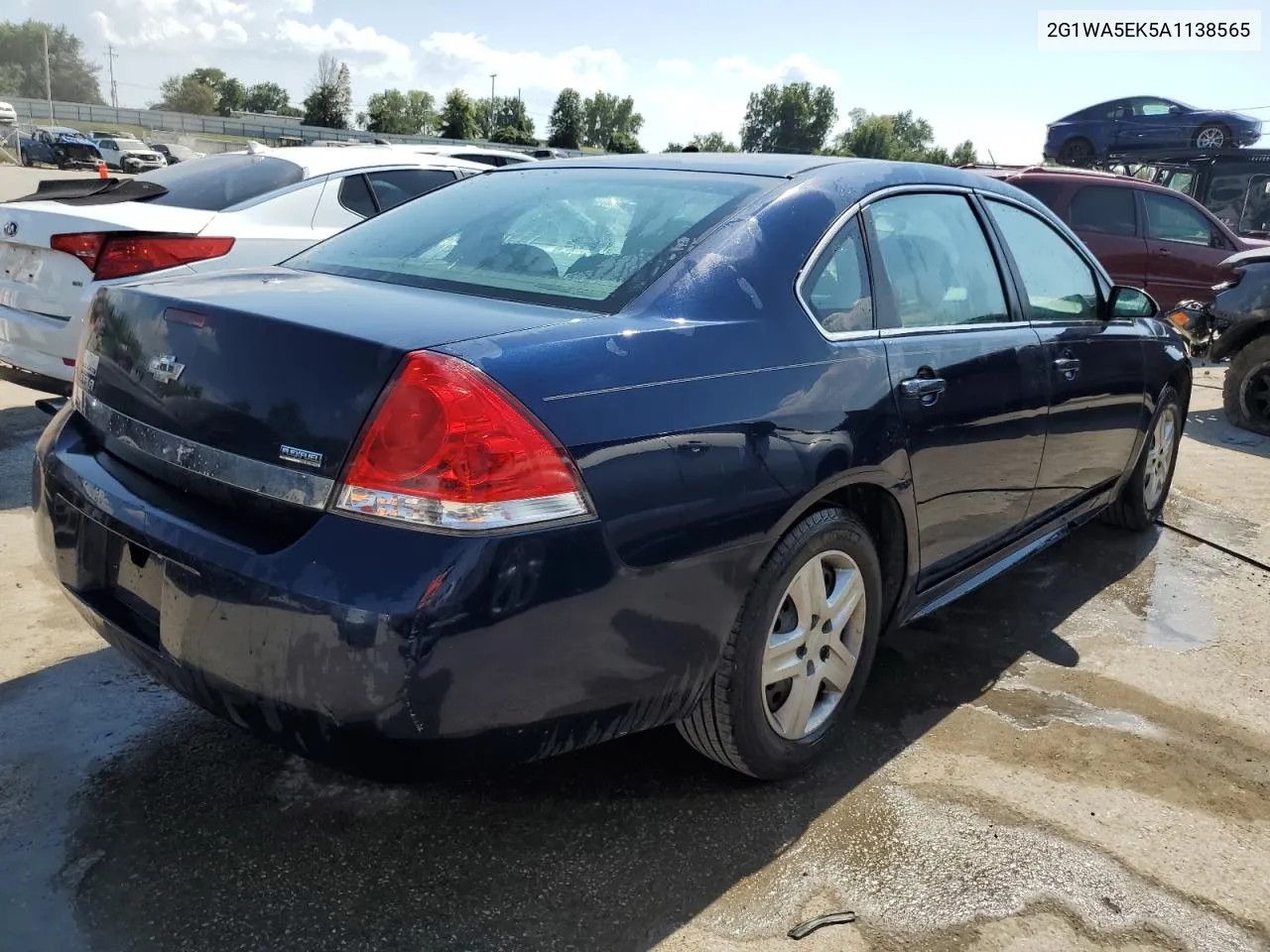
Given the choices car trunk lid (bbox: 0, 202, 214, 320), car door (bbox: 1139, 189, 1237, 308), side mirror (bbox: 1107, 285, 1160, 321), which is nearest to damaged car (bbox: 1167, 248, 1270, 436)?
car door (bbox: 1139, 189, 1237, 308)

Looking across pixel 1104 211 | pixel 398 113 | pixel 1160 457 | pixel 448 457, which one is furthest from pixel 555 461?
pixel 398 113

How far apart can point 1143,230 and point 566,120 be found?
93672 mm

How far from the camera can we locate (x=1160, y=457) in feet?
16.1

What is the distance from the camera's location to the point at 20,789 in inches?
98.1

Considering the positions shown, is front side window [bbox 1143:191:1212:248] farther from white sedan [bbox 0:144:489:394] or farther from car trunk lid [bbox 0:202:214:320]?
car trunk lid [bbox 0:202:214:320]

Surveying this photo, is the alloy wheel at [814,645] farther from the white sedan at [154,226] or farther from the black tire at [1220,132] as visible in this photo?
the black tire at [1220,132]

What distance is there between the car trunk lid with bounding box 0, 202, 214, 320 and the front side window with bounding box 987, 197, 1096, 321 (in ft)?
12.1

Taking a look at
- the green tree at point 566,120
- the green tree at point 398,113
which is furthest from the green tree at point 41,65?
the green tree at point 566,120

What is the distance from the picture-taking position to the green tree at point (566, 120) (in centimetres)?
9375

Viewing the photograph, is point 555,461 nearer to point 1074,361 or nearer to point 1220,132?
point 1074,361

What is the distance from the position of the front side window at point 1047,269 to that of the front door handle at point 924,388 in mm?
854

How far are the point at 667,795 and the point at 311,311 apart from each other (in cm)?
145

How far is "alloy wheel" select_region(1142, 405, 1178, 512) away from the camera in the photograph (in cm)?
473

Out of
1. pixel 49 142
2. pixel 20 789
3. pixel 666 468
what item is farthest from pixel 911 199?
pixel 49 142
